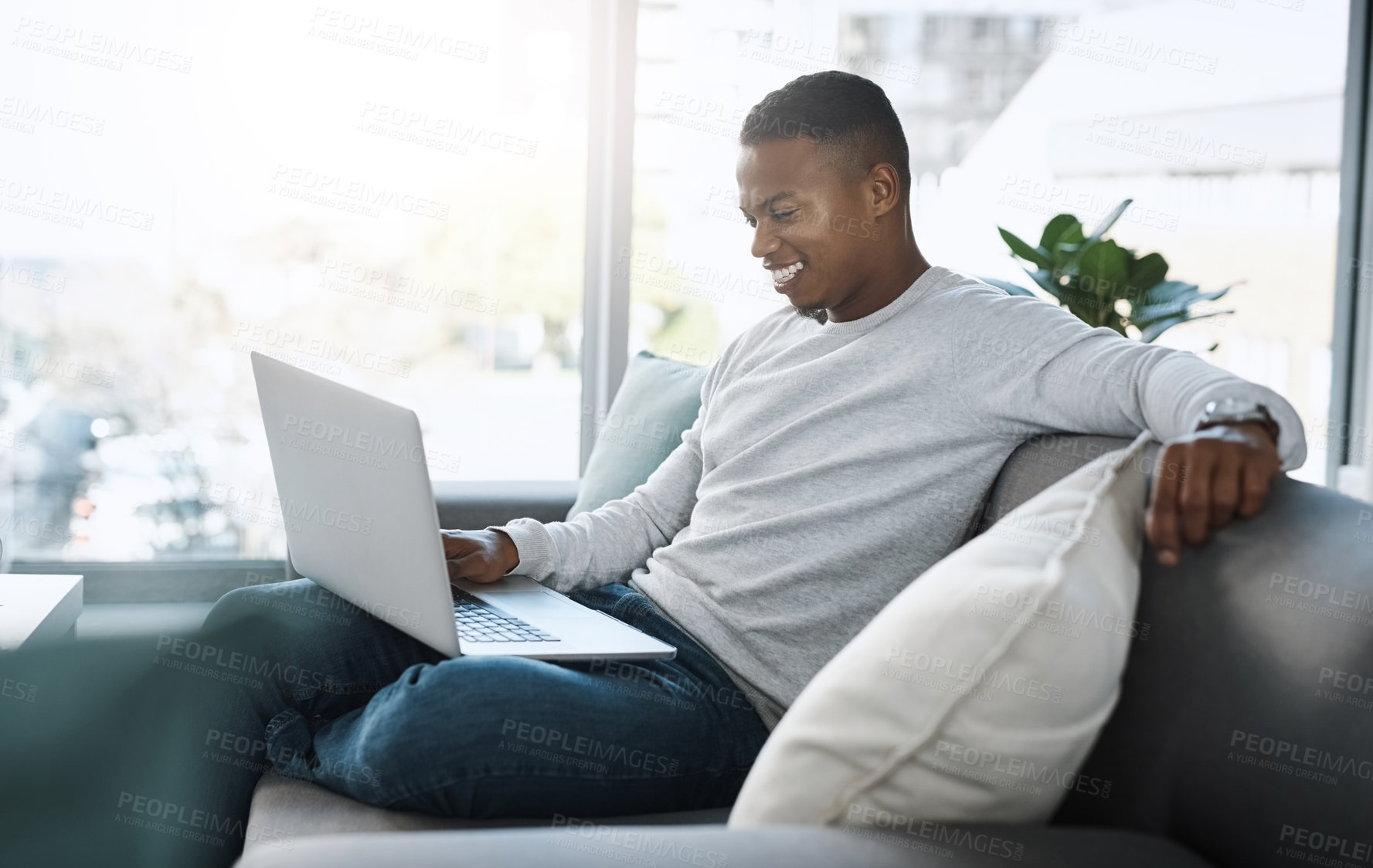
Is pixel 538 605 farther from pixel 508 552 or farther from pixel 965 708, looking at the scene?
pixel 965 708

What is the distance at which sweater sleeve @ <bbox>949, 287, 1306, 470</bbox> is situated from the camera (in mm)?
977

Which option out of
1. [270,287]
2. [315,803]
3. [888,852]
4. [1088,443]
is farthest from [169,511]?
[888,852]

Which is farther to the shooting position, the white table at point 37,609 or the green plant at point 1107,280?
the green plant at point 1107,280

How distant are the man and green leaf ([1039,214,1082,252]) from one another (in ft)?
3.01

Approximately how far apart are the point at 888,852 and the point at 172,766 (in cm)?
89

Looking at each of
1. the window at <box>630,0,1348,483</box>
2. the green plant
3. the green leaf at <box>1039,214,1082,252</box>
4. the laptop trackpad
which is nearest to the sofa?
the laptop trackpad

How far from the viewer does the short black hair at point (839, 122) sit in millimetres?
1493

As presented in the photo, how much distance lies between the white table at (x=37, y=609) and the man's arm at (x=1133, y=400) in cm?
124

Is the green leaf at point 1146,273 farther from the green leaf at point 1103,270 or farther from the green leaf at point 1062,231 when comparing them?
the green leaf at point 1062,231

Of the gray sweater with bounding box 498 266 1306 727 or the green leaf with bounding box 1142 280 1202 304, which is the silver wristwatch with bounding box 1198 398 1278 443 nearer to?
the gray sweater with bounding box 498 266 1306 727

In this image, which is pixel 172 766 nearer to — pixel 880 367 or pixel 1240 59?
pixel 880 367

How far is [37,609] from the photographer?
1.59 metres

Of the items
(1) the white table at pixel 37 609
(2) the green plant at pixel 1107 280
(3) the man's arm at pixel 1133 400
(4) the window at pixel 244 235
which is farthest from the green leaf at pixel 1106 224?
(1) the white table at pixel 37 609

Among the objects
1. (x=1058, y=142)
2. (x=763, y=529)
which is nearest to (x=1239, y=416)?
(x=763, y=529)
